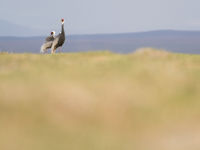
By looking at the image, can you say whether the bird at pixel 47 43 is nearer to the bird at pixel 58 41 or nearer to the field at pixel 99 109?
the bird at pixel 58 41

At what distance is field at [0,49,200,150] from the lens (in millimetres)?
9484

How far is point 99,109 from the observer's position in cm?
1102

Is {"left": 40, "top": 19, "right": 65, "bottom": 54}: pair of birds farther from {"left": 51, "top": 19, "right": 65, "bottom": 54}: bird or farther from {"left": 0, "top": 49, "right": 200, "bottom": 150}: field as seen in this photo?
{"left": 0, "top": 49, "right": 200, "bottom": 150}: field

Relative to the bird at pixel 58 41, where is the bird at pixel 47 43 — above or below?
above

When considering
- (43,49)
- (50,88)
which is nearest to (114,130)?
(50,88)

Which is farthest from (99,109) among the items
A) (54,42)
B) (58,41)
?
(54,42)

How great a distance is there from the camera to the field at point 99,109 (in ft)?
31.1

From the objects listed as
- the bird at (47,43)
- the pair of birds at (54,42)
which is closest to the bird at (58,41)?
the pair of birds at (54,42)

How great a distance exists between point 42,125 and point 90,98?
68.8 inches

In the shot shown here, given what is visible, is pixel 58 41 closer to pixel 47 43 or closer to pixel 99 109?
pixel 47 43

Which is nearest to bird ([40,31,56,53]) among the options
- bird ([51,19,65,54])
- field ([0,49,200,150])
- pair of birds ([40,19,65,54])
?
pair of birds ([40,19,65,54])

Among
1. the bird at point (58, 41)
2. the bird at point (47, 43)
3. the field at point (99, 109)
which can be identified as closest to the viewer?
the field at point (99, 109)

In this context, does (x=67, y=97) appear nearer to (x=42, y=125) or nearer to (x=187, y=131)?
(x=42, y=125)

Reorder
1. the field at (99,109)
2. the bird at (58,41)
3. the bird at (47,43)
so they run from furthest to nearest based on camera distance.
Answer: the bird at (47,43)
the bird at (58,41)
the field at (99,109)
